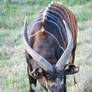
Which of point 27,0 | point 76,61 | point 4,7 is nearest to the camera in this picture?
point 76,61

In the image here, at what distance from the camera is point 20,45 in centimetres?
1017

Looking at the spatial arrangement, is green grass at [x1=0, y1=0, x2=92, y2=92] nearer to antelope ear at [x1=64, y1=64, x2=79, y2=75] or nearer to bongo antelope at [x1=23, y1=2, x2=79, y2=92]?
bongo antelope at [x1=23, y1=2, x2=79, y2=92]

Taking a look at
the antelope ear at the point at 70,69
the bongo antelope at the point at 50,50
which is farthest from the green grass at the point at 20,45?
the antelope ear at the point at 70,69

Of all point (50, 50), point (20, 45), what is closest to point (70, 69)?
point (50, 50)

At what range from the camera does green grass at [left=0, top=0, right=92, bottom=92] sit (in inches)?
289

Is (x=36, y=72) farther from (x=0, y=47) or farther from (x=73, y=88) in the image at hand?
(x=0, y=47)

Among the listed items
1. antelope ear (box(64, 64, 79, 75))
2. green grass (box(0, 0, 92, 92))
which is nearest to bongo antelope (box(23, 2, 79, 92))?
antelope ear (box(64, 64, 79, 75))

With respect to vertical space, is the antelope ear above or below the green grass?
above

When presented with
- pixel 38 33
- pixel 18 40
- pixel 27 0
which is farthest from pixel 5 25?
pixel 38 33

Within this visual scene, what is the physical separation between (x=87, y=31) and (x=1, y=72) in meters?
4.17

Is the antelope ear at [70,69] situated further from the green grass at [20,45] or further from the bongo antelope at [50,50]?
the green grass at [20,45]

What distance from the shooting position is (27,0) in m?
15.6

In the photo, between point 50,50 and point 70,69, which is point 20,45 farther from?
point 70,69

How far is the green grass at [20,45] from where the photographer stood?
733 cm
